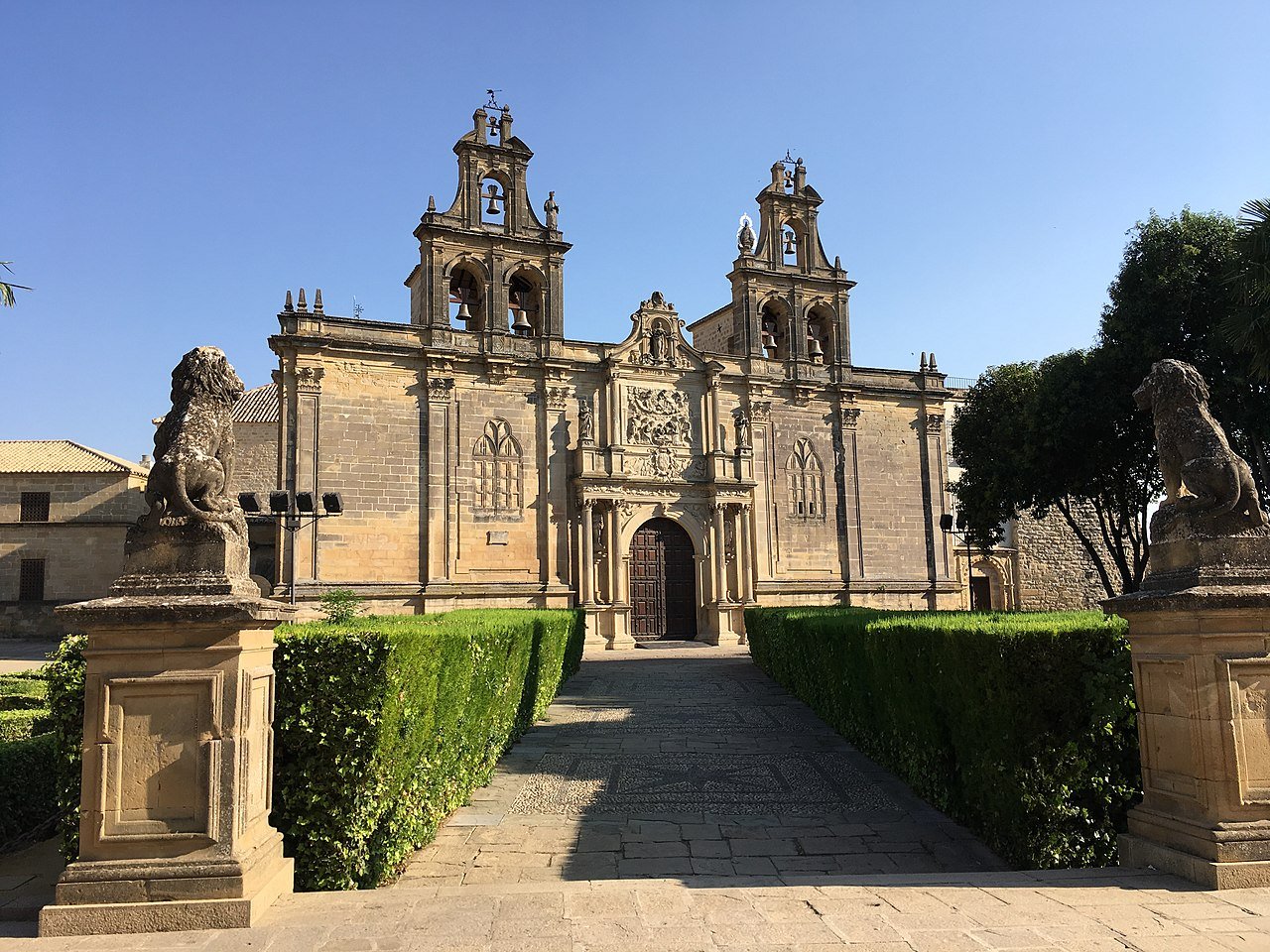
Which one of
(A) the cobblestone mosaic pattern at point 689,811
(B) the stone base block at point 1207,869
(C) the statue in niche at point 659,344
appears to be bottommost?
(A) the cobblestone mosaic pattern at point 689,811

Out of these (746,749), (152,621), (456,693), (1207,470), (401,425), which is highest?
(401,425)

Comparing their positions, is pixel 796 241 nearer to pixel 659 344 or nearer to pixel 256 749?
pixel 659 344

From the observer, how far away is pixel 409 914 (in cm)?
410

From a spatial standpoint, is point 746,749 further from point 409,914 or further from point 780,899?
point 409,914

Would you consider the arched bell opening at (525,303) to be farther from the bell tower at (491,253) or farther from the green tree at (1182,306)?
the green tree at (1182,306)

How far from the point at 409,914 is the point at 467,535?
1851 centimetres

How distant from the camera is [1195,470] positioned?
5137mm

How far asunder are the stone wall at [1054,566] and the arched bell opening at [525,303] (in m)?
22.0

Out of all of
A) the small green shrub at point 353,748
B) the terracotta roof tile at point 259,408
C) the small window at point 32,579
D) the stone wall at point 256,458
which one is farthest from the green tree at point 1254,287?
the small window at point 32,579

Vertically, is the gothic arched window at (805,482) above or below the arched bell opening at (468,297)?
below

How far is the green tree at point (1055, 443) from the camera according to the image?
687 inches

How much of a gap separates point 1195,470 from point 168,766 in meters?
6.13

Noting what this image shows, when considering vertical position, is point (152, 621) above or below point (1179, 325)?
below

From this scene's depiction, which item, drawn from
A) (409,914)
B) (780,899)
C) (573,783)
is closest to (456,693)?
(573,783)
